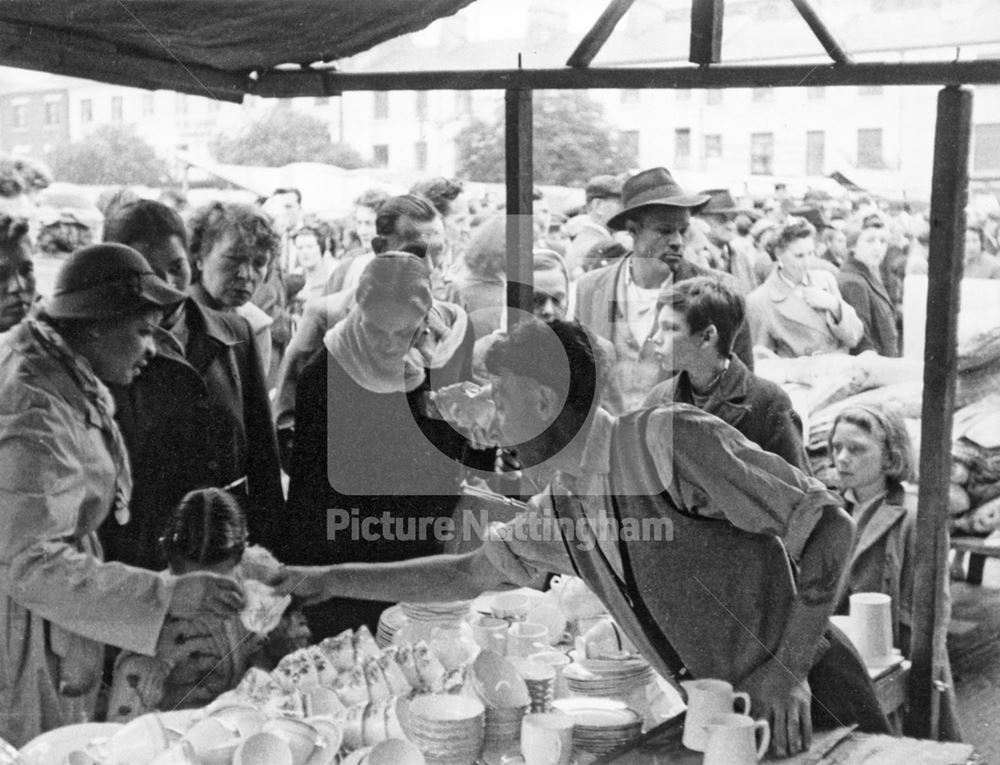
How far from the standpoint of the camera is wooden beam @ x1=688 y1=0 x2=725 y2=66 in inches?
135

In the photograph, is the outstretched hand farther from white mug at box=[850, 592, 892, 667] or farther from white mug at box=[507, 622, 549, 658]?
white mug at box=[507, 622, 549, 658]

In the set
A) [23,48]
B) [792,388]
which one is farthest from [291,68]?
[792,388]

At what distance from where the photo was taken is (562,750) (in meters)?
3.00

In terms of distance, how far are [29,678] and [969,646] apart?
2748 mm

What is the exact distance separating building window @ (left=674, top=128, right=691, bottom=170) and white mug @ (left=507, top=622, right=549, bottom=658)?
1.44 m

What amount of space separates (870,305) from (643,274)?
2.24 feet

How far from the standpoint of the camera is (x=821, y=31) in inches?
131

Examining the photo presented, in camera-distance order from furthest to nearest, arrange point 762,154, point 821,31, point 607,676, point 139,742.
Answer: point 762,154 < point 607,676 < point 821,31 < point 139,742

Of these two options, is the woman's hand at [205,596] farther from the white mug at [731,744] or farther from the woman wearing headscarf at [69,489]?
the white mug at [731,744]

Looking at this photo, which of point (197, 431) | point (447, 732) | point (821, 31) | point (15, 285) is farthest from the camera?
point (197, 431)

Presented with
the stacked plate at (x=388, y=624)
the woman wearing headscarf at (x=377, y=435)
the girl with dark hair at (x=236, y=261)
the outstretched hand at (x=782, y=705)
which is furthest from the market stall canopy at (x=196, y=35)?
the outstretched hand at (x=782, y=705)

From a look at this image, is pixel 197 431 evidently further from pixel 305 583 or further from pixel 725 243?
pixel 725 243

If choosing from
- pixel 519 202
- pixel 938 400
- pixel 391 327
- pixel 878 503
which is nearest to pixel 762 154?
pixel 519 202

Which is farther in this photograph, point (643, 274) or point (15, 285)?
point (643, 274)
